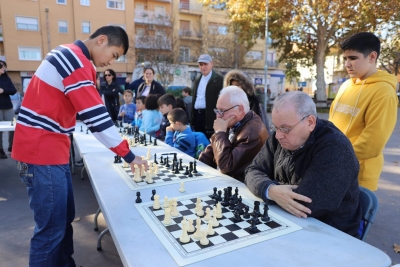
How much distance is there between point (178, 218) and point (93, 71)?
1.05m

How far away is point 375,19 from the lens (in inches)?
482

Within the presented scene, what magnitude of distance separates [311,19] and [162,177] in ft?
46.5

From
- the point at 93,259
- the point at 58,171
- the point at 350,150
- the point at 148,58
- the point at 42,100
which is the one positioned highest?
the point at 148,58

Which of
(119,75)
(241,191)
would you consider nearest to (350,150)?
(241,191)

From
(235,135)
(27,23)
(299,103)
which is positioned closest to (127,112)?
(235,135)

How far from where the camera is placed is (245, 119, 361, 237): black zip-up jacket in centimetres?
154

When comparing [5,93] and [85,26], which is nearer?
[5,93]

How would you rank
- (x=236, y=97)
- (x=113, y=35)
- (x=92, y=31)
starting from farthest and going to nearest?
(x=92, y=31), (x=236, y=97), (x=113, y=35)

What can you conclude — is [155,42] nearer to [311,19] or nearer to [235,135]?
[311,19]

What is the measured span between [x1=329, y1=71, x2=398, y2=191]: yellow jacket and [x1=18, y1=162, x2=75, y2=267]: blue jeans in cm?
217

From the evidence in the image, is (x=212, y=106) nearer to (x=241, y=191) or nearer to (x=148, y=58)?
(x=241, y=191)

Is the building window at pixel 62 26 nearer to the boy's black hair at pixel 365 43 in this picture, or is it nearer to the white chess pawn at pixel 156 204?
the boy's black hair at pixel 365 43

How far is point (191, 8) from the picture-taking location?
87.7ft

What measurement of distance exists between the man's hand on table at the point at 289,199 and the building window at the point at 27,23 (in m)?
24.6
